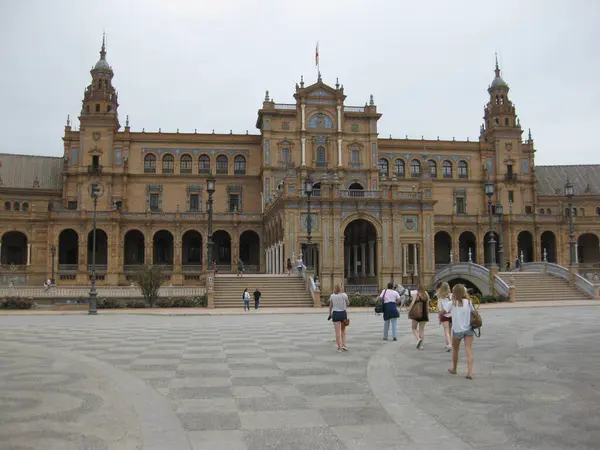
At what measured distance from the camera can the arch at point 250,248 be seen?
67688mm

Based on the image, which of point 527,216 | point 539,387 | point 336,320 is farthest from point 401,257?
point 539,387

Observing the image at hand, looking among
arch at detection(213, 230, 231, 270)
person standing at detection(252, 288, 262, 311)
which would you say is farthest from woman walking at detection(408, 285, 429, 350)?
arch at detection(213, 230, 231, 270)

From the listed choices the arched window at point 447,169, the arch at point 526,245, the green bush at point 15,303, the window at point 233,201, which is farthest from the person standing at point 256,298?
the arch at point 526,245

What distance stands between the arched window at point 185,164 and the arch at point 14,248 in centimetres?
1859

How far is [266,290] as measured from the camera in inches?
1597

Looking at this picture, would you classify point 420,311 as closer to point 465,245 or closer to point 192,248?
point 192,248

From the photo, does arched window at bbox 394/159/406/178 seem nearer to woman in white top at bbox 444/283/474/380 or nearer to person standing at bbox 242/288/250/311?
person standing at bbox 242/288/250/311

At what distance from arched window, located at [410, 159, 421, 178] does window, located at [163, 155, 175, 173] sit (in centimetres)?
2872

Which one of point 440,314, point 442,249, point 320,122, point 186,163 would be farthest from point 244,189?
point 440,314

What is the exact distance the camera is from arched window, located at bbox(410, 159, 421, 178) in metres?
73.6

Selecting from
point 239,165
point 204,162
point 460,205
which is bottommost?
point 460,205

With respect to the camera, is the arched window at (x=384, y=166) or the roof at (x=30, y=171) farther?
the roof at (x=30, y=171)

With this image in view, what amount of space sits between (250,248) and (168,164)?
45.1ft

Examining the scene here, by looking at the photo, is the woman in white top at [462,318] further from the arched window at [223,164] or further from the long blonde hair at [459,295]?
the arched window at [223,164]
